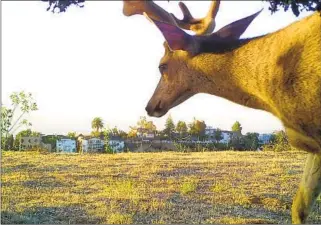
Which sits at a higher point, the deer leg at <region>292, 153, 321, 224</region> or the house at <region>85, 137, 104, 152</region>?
the house at <region>85, 137, 104, 152</region>

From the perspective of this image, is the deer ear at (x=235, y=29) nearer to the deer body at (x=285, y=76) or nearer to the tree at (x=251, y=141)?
the deer body at (x=285, y=76)

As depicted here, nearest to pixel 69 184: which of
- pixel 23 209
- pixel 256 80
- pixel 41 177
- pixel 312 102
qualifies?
pixel 41 177

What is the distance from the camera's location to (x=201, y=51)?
22.3 ft

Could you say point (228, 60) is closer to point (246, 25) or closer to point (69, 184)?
point (246, 25)

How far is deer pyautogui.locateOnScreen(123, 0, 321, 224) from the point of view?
5570 mm

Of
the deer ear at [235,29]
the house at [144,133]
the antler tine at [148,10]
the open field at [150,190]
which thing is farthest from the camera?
the house at [144,133]

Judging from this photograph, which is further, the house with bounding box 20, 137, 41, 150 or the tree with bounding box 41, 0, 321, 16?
the house with bounding box 20, 137, 41, 150

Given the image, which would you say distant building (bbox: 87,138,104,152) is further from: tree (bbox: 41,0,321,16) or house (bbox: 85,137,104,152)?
tree (bbox: 41,0,321,16)

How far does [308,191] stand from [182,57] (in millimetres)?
2211

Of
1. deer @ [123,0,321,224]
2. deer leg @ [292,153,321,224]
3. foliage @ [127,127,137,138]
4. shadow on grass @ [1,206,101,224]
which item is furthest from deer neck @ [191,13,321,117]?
foliage @ [127,127,137,138]

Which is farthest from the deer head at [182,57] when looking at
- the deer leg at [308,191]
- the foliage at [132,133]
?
the foliage at [132,133]

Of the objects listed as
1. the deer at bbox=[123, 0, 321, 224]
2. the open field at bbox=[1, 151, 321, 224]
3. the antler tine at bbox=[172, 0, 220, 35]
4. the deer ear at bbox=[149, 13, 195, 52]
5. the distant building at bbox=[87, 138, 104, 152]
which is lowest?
the open field at bbox=[1, 151, 321, 224]

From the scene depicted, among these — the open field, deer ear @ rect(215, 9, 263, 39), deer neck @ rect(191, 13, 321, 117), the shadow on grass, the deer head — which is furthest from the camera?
the open field

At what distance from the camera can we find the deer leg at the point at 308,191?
6684 millimetres
